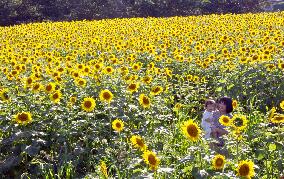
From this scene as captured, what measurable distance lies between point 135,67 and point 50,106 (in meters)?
1.64

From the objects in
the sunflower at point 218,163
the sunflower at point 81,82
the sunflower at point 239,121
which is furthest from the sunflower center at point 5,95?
the sunflower at point 218,163

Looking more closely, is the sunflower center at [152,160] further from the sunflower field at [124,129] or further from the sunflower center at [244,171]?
the sunflower center at [244,171]

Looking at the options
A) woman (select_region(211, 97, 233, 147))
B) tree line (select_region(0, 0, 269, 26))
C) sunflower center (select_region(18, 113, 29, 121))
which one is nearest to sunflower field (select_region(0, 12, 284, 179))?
sunflower center (select_region(18, 113, 29, 121))

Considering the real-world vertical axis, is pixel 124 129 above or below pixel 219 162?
above

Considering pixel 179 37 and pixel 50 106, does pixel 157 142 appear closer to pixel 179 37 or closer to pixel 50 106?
pixel 50 106

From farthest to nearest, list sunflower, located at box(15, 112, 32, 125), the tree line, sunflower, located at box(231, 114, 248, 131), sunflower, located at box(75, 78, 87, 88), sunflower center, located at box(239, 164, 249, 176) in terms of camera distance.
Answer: the tree line → sunflower, located at box(75, 78, 87, 88) → sunflower, located at box(15, 112, 32, 125) → sunflower, located at box(231, 114, 248, 131) → sunflower center, located at box(239, 164, 249, 176)

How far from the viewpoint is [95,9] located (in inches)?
1100

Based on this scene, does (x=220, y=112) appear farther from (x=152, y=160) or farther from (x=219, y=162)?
(x=152, y=160)

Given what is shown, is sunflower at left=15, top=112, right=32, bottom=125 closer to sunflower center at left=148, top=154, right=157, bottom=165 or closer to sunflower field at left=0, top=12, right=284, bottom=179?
sunflower field at left=0, top=12, right=284, bottom=179

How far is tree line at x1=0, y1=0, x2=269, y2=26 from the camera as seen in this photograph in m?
26.5

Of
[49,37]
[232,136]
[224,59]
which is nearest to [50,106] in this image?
[232,136]

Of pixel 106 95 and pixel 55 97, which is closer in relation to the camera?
pixel 106 95

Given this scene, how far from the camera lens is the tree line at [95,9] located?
87.0ft

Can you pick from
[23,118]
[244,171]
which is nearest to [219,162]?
[244,171]
